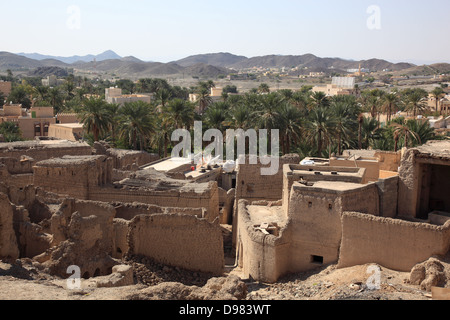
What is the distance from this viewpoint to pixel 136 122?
36.4 metres

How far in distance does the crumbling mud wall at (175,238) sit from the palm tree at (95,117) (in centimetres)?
2168

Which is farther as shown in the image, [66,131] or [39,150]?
[66,131]

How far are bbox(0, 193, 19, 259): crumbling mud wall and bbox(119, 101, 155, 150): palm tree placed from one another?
21.9m

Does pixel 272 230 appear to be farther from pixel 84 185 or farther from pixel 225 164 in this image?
pixel 225 164

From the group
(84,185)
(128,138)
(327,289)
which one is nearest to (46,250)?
(84,185)

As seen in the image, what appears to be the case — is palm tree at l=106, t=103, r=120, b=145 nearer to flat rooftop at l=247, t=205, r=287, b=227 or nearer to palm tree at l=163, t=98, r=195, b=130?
palm tree at l=163, t=98, r=195, b=130

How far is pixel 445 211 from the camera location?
17.9 metres

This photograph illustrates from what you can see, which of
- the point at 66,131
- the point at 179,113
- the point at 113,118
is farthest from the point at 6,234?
the point at 66,131

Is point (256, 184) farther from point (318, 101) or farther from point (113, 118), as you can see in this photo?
point (318, 101)

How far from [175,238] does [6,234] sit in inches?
184

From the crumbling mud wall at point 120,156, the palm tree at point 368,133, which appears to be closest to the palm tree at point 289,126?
the palm tree at point 368,133

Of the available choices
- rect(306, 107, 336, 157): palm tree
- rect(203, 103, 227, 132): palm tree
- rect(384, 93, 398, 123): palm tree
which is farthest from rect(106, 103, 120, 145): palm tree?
rect(384, 93, 398, 123): palm tree

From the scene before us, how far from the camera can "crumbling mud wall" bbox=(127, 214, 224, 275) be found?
16.2m

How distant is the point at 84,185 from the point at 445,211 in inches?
529
